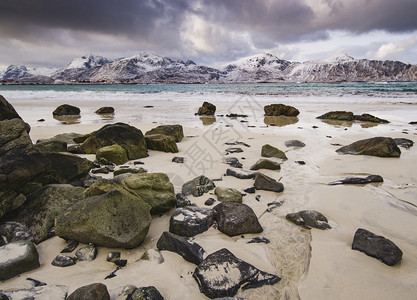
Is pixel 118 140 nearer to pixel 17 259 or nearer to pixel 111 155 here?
pixel 111 155

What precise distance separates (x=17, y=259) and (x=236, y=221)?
6.95 ft

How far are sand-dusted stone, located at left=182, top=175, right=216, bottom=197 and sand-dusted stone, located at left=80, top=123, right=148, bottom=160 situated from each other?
2193 millimetres

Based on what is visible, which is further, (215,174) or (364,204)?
(215,174)

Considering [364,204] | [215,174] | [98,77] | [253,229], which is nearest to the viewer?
[253,229]


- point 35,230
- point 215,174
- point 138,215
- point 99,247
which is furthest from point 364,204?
point 35,230

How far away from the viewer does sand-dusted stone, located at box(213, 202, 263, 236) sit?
→ 8.94 ft

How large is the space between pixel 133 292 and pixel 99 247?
78cm

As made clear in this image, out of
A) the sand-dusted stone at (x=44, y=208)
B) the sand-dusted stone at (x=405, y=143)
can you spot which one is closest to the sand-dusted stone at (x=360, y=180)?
the sand-dusted stone at (x=405, y=143)

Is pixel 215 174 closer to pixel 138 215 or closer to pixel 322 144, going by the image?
pixel 138 215

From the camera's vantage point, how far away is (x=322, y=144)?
692 cm

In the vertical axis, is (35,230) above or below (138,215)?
below

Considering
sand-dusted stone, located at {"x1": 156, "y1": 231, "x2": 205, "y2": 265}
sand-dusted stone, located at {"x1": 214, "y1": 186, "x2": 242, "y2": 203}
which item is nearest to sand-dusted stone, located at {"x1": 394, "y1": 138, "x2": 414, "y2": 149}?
sand-dusted stone, located at {"x1": 214, "y1": 186, "x2": 242, "y2": 203}

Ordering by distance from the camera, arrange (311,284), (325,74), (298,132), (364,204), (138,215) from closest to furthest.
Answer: (311,284)
(138,215)
(364,204)
(298,132)
(325,74)

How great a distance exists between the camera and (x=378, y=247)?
2287 millimetres
